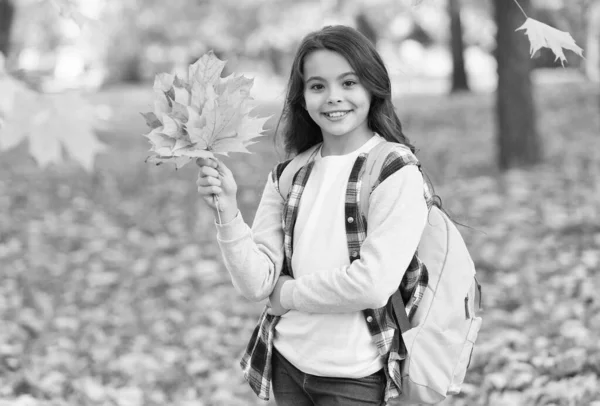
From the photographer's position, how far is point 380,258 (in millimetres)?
1684

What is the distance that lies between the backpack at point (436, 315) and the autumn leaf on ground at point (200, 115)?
13.1 inches

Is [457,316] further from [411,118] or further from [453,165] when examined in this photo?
[411,118]

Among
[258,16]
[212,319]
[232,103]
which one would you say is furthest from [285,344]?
[258,16]

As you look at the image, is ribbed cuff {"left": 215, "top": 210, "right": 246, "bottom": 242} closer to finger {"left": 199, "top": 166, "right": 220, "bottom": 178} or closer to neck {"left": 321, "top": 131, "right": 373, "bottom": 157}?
finger {"left": 199, "top": 166, "right": 220, "bottom": 178}

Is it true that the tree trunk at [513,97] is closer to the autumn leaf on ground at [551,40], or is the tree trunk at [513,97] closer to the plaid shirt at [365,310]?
the autumn leaf on ground at [551,40]

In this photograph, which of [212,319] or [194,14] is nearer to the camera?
[212,319]

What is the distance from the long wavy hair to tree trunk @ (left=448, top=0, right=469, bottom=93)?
37.0 ft

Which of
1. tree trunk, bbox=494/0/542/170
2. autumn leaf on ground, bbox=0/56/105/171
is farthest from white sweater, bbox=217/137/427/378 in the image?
tree trunk, bbox=494/0/542/170

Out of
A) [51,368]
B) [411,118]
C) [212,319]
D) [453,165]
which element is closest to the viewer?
[51,368]

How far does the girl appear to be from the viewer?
1.72m

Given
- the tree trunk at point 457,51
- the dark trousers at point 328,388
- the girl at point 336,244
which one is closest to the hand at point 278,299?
the girl at point 336,244

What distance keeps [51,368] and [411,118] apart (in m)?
8.90

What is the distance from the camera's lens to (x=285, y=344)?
73.7 inches

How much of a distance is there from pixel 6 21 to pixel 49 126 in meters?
6.87
